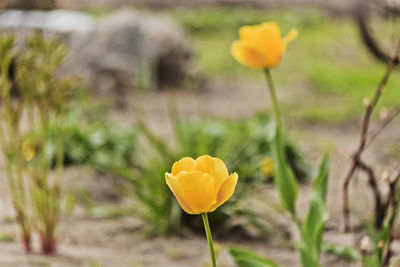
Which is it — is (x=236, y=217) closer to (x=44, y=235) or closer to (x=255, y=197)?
(x=255, y=197)

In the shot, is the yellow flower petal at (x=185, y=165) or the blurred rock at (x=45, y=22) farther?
the blurred rock at (x=45, y=22)

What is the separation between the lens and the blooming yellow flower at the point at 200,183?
4.52 feet

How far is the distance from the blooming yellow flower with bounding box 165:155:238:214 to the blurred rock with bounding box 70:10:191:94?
5228mm

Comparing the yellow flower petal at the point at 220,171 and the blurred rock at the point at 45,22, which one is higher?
the yellow flower petal at the point at 220,171

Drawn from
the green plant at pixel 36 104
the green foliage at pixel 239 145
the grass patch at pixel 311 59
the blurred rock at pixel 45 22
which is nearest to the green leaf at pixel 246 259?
the green plant at pixel 36 104

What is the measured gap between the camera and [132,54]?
7.08 meters

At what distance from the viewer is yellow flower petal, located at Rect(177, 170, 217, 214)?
1376 mm

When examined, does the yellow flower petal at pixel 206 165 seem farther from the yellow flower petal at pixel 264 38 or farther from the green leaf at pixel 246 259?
the yellow flower petal at pixel 264 38

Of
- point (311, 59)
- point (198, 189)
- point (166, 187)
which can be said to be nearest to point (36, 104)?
point (166, 187)

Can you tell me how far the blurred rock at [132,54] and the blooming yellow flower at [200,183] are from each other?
17.2ft

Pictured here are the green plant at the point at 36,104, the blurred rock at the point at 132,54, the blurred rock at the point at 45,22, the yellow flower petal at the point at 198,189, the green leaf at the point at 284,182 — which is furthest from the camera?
the blurred rock at the point at 45,22

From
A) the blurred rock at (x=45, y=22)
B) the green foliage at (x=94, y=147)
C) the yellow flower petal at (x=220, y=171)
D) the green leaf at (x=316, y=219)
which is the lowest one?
the blurred rock at (x=45, y=22)

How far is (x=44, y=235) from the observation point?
108 inches

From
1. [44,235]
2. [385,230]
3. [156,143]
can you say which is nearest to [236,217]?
[156,143]
